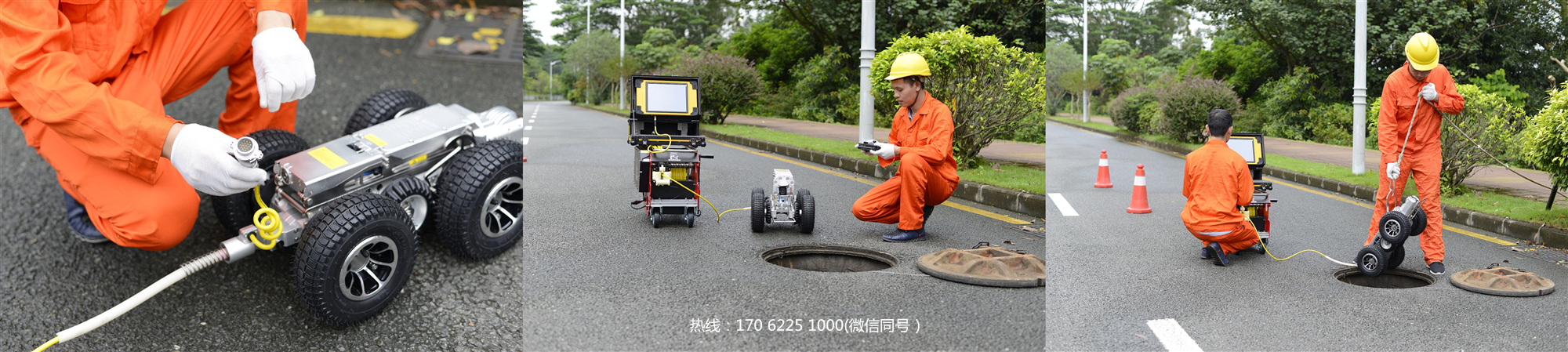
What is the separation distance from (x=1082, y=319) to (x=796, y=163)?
1525 mm

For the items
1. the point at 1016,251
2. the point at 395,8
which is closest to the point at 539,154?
the point at 1016,251

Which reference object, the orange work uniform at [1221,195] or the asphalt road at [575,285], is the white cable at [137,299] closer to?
the asphalt road at [575,285]

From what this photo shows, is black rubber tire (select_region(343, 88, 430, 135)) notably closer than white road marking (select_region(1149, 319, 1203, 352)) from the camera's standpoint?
No

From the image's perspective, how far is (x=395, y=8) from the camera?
838 cm

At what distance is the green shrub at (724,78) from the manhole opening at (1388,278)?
333 centimetres

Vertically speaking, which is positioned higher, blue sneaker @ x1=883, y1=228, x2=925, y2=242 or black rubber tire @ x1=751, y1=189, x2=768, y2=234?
black rubber tire @ x1=751, y1=189, x2=768, y2=234

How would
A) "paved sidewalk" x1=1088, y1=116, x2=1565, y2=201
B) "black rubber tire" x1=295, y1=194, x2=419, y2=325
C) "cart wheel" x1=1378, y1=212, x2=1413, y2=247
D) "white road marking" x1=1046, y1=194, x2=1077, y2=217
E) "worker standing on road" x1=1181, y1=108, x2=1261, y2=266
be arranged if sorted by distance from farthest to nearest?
"white road marking" x1=1046, y1=194, x2=1077, y2=217 → "paved sidewalk" x1=1088, y1=116, x2=1565, y2=201 → "worker standing on road" x1=1181, y1=108, x2=1261, y2=266 → "cart wheel" x1=1378, y1=212, x2=1413, y2=247 → "black rubber tire" x1=295, y1=194, x2=419, y2=325

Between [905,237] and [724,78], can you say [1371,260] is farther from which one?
[724,78]

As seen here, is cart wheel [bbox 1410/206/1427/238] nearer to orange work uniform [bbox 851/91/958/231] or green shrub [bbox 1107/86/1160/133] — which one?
green shrub [bbox 1107/86/1160/133]

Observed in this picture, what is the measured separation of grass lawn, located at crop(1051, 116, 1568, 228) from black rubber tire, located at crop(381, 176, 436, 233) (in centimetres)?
334

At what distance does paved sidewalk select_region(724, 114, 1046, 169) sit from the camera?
10.0 ft

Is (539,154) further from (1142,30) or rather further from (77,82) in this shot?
(1142,30)

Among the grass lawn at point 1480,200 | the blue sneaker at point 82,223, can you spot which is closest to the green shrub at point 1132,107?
the grass lawn at point 1480,200

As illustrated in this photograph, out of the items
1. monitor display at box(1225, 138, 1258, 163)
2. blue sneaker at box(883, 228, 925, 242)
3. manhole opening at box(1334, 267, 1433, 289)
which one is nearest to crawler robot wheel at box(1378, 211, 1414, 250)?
manhole opening at box(1334, 267, 1433, 289)
